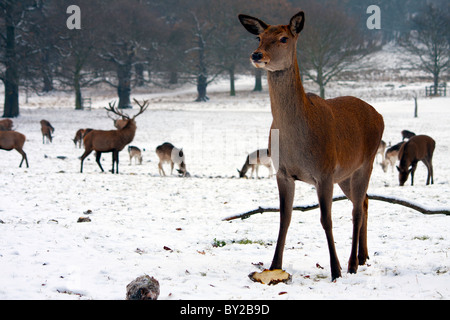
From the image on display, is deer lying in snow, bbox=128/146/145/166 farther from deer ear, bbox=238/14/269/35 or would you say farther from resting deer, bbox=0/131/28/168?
deer ear, bbox=238/14/269/35

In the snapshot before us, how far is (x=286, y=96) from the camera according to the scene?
4.93 m

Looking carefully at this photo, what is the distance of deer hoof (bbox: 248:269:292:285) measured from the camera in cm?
496

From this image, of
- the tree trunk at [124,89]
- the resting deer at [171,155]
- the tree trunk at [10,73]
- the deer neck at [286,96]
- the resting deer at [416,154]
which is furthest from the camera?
the tree trunk at [124,89]

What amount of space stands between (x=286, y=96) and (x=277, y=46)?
0.48 metres

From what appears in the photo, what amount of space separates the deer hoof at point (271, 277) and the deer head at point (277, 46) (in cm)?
190

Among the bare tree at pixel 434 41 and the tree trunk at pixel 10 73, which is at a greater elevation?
the bare tree at pixel 434 41

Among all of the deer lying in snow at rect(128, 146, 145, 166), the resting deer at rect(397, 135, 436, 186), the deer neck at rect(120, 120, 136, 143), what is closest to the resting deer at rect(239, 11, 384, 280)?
the resting deer at rect(397, 135, 436, 186)

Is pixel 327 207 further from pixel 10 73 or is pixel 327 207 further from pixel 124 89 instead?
pixel 124 89

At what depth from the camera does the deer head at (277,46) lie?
459 cm

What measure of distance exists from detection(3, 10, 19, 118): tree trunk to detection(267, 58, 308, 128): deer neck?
30.3 m

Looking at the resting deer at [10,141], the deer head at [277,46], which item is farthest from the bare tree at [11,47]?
the deer head at [277,46]

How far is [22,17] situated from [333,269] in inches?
1351

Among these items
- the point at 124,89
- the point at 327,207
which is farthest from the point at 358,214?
the point at 124,89

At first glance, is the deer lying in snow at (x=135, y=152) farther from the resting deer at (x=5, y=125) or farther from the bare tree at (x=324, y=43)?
the bare tree at (x=324, y=43)
